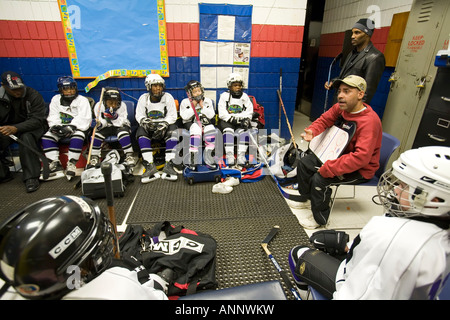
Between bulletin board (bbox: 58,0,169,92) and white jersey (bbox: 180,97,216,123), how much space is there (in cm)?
70

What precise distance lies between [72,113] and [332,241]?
3.52 m

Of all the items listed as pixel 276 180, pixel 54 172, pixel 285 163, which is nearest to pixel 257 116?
pixel 285 163

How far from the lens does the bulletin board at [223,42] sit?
3549mm

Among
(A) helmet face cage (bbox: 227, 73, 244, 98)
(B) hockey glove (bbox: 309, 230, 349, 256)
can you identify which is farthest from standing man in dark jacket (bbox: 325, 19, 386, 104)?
(B) hockey glove (bbox: 309, 230, 349, 256)

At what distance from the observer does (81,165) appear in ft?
11.2

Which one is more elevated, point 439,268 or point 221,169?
point 439,268

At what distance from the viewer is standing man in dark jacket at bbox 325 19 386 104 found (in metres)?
2.64

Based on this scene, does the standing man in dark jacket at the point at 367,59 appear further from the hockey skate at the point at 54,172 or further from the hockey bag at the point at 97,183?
the hockey skate at the point at 54,172

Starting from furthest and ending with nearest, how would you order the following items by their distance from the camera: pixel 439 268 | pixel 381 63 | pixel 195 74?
pixel 195 74
pixel 381 63
pixel 439 268

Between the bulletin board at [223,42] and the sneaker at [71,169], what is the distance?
2237 millimetres

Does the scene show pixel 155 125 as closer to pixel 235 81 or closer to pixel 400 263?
pixel 235 81

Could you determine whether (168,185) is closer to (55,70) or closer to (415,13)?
(55,70)

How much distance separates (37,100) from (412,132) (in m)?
4.78
